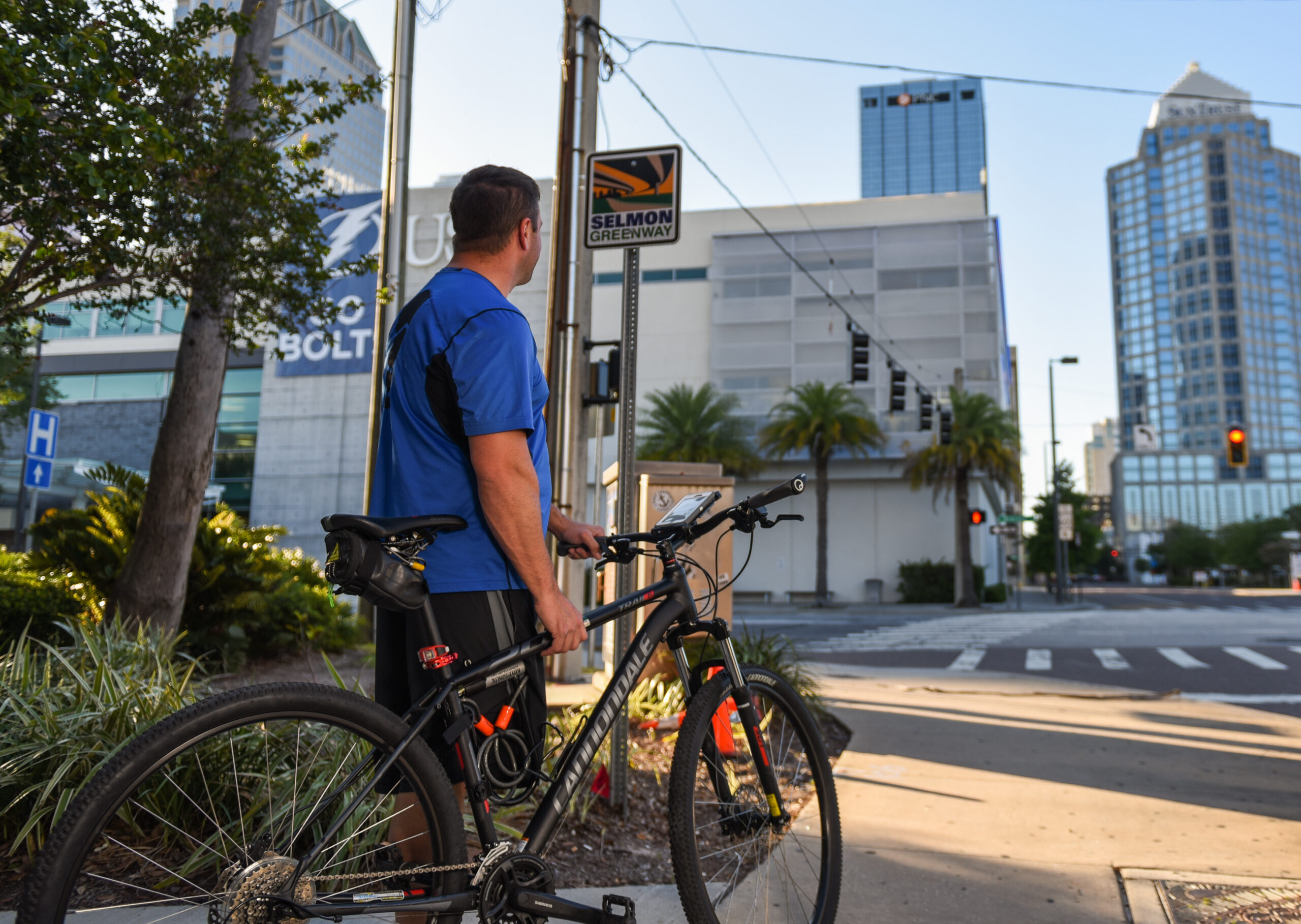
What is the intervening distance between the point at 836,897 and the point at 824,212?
149 feet

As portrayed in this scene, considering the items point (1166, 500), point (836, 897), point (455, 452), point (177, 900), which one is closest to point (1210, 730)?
point (836, 897)

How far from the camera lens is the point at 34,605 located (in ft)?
21.4

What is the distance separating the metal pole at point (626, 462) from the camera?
3.92 metres

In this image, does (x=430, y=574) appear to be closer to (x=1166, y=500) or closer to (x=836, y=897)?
(x=836, y=897)

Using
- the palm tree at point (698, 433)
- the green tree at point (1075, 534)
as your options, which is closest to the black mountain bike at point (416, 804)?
the palm tree at point (698, 433)

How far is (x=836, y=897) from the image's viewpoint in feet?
8.99

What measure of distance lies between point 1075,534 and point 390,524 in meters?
77.0

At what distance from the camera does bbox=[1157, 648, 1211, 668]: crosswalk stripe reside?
39.8 ft

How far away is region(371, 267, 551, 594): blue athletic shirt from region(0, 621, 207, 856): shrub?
1.39 meters

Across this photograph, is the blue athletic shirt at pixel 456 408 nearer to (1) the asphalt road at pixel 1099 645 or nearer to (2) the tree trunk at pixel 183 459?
(1) the asphalt road at pixel 1099 645

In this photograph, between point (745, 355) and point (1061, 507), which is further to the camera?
point (745, 355)

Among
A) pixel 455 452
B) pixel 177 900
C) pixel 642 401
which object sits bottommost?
pixel 177 900

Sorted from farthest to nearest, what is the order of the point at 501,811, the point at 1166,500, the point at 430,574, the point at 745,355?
1. the point at 1166,500
2. the point at 745,355
3. the point at 501,811
4. the point at 430,574

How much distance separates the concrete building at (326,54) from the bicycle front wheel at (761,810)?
5.81m
